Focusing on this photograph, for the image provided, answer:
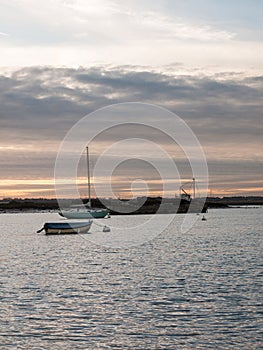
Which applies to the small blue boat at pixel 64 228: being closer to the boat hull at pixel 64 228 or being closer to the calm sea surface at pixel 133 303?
the boat hull at pixel 64 228

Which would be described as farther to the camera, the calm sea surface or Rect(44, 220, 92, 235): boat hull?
Rect(44, 220, 92, 235): boat hull

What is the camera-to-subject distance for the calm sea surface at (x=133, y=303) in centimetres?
2750

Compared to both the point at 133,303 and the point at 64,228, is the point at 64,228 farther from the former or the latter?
the point at 133,303

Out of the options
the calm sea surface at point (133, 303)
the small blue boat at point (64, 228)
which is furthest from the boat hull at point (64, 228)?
the calm sea surface at point (133, 303)

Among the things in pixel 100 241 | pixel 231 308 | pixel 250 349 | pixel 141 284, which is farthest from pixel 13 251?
pixel 250 349

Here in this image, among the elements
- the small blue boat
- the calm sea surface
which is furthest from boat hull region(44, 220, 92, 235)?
the calm sea surface

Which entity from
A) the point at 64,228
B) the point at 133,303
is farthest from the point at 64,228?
the point at 133,303

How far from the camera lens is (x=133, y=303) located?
3622cm

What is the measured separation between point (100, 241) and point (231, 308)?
66345 millimetres

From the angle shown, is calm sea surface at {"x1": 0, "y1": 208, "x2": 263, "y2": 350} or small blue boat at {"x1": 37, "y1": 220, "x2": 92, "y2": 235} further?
small blue boat at {"x1": 37, "y1": 220, "x2": 92, "y2": 235}

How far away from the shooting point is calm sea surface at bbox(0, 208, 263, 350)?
27.5m

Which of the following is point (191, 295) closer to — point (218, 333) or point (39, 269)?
point (218, 333)

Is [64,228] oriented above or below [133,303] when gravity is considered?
above

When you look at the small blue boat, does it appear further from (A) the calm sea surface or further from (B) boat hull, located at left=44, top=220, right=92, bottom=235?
(A) the calm sea surface
